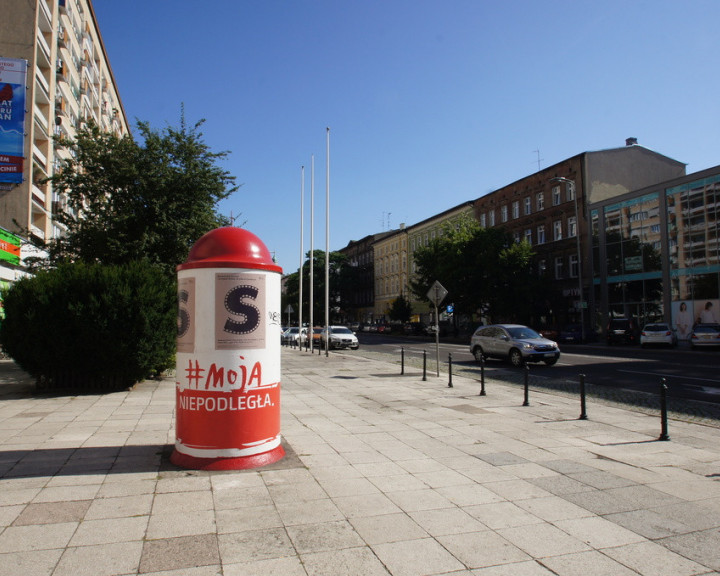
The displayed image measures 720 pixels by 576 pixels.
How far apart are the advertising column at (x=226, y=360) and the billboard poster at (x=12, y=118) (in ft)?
69.4

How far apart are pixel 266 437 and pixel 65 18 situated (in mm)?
36274

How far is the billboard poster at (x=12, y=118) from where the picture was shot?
22.4 meters

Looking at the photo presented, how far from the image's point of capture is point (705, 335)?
28.8m

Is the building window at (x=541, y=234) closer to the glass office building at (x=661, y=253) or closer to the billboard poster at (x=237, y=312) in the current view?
the glass office building at (x=661, y=253)

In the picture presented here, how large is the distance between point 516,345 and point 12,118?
22293mm

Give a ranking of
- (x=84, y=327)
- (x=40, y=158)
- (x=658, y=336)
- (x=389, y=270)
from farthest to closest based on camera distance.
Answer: (x=389, y=270), (x=658, y=336), (x=40, y=158), (x=84, y=327)

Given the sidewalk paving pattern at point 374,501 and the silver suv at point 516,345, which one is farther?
the silver suv at point 516,345

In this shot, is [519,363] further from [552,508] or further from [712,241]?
[712,241]

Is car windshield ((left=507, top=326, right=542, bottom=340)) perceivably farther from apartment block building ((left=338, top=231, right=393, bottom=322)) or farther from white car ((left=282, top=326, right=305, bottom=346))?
apartment block building ((left=338, top=231, right=393, bottom=322))

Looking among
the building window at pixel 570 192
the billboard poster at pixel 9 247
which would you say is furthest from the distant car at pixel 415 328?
the billboard poster at pixel 9 247

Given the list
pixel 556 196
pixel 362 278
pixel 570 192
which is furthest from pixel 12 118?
pixel 362 278

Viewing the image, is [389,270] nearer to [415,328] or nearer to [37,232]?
[415,328]

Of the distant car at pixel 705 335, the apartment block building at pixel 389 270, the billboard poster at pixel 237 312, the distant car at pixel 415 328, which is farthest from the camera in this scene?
the apartment block building at pixel 389 270

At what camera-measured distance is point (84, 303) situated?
1214cm
